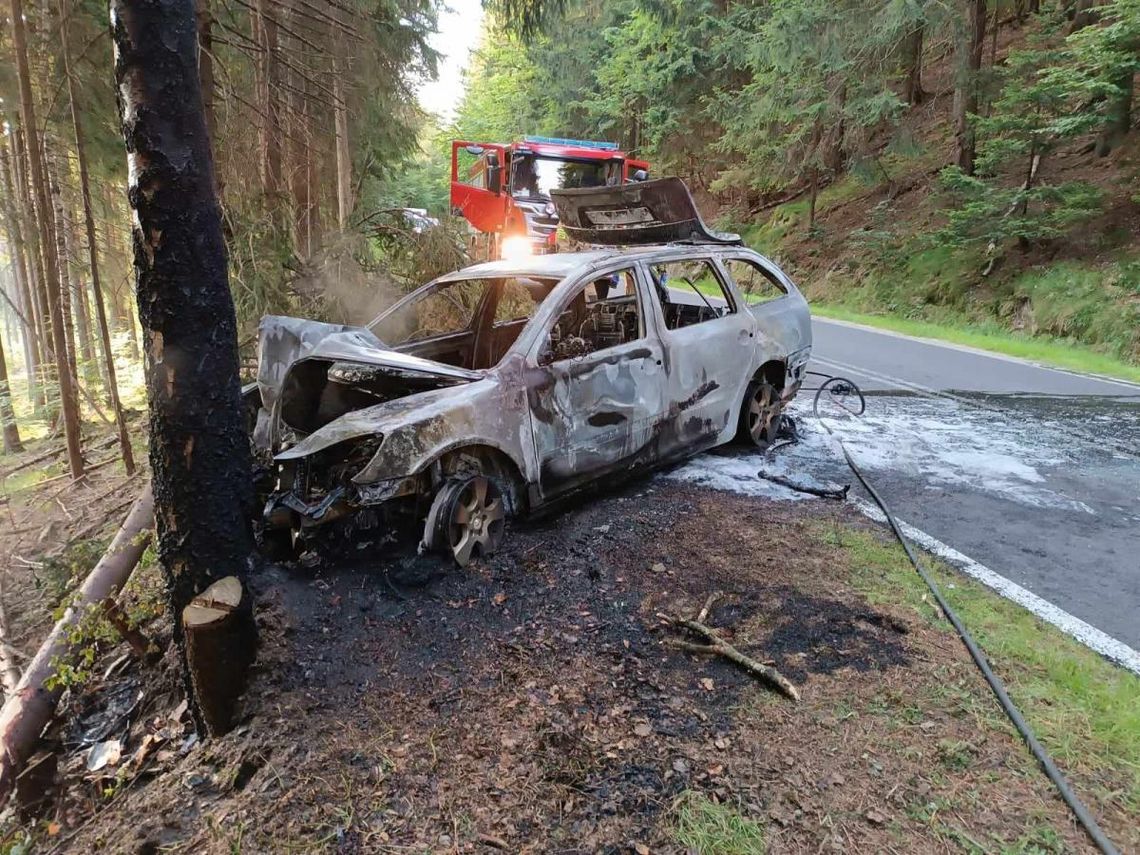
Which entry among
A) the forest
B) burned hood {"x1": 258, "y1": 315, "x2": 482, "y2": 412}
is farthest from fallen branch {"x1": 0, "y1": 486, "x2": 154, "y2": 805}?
burned hood {"x1": 258, "y1": 315, "x2": 482, "y2": 412}

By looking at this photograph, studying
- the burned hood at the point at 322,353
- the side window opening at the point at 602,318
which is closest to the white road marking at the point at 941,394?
the side window opening at the point at 602,318

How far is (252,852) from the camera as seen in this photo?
2111 millimetres

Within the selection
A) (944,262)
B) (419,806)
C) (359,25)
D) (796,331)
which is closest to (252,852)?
(419,806)

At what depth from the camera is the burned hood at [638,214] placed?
17.0ft

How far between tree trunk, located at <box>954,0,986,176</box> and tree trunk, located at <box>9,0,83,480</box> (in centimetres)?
1601

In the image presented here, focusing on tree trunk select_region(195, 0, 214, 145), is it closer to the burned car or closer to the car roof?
the burned car

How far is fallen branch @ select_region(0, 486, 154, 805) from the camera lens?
318cm

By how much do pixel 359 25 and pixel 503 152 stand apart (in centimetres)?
582

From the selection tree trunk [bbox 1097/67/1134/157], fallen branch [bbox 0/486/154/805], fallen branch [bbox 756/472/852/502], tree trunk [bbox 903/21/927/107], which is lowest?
fallen branch [bbox 0/486/154/805]

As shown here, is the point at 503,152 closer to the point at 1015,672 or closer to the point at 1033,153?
the point at 1033,153

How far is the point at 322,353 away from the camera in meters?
3.60

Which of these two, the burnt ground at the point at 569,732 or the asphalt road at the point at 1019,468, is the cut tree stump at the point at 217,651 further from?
the asphalt road at the point at 1019,468

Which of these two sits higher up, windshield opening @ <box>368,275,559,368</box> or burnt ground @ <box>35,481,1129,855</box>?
windshield opening @ <box>368,275,559,368</box>

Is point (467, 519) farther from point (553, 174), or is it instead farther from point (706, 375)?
point (553, 174)
